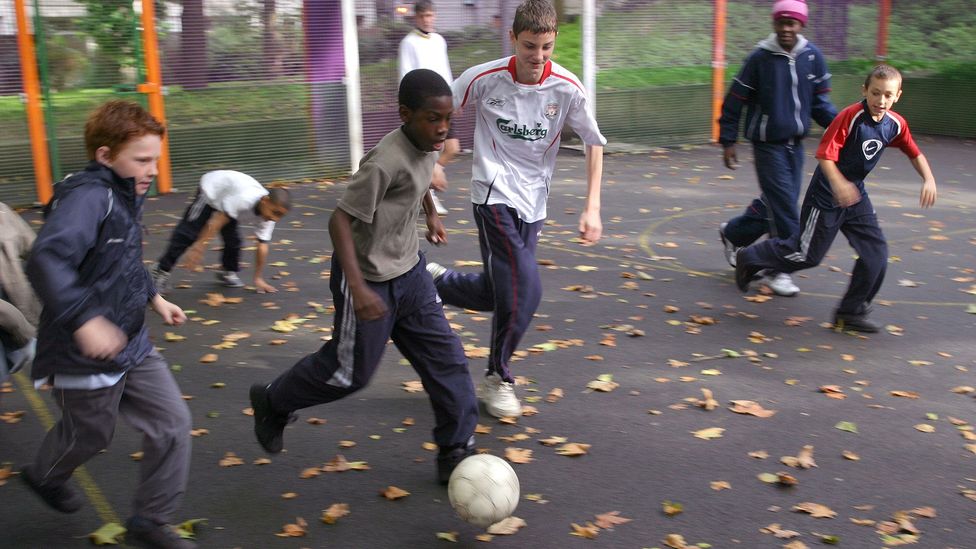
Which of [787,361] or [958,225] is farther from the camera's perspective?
[958,225]

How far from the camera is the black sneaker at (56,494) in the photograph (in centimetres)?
405

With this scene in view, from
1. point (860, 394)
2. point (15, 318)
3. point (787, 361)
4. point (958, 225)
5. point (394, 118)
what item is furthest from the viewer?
point (394, 118)

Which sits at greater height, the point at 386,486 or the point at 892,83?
the point at 892,83

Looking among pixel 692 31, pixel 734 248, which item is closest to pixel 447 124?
pixel 734 248

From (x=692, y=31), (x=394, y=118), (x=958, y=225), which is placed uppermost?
(x=692, y=31)

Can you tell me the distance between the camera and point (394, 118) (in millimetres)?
14734

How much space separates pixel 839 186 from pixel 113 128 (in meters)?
4.71

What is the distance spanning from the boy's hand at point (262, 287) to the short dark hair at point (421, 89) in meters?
4.03

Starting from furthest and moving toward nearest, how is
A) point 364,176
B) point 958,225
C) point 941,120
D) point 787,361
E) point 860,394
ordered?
point 941,120, point 958,225, point 787,361, point 860,394, point 364,176

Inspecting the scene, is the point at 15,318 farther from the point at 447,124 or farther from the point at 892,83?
the point at 892,83

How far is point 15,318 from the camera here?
4.59 metres

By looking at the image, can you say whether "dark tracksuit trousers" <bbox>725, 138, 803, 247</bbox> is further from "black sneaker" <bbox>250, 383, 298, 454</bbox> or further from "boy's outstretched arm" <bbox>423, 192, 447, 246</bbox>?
"black sneaker" <bbox>250, 383, 298, 454</bbox>

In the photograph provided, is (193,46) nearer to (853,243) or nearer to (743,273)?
(743,273)

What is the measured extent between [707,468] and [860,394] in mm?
1499
